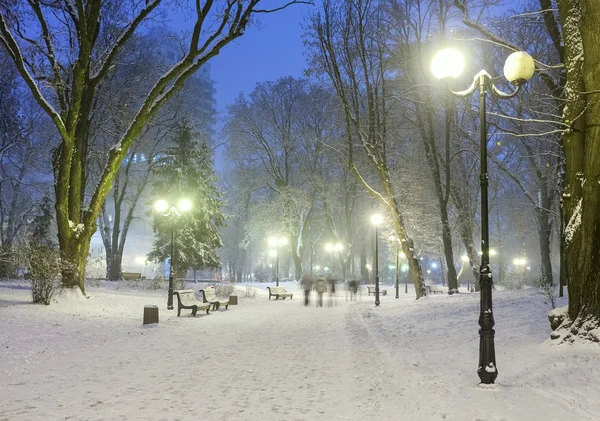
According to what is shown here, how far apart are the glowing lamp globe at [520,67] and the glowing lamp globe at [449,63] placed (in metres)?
0.73

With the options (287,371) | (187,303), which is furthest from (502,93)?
(187,303)

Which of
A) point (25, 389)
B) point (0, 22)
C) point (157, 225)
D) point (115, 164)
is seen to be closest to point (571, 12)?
point (25, 389)

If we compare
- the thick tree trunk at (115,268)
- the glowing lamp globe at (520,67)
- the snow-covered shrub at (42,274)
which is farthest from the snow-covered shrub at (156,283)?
the glowing lamp globe at (520,67)

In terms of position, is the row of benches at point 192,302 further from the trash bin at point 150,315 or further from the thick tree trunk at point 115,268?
the thick tree trunk at point 115,268

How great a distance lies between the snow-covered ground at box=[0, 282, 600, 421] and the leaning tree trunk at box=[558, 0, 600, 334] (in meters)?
0.86

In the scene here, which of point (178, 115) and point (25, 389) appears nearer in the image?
point (25, 389)

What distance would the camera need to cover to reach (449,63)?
7000 mm

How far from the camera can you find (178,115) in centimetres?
3281

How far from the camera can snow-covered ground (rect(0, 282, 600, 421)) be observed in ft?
16.6

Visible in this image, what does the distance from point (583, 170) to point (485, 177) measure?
5.87ft

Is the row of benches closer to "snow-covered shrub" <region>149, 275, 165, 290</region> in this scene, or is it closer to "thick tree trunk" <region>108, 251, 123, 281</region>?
"snow-covered shrub" <region>149, 275, 165, 290</region>

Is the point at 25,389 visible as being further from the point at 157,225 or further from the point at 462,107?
the point at 157,225

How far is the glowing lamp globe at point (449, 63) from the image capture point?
6.98m

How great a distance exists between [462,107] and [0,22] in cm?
2073
